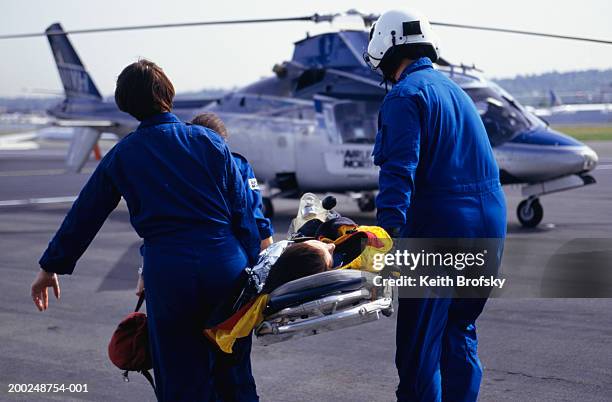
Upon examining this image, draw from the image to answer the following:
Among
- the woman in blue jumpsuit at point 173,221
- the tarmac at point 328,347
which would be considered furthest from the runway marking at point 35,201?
the woman in blue jumpsuit at point 173,221

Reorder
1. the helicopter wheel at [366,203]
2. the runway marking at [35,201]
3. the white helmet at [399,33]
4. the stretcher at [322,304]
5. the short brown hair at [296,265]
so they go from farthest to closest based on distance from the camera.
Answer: the runway marking at [35,201] < the helicopter wheel at [366,203] < the white helmet at [399,33] < the short brown hair at [296,265] < the stretcher at [322,304]

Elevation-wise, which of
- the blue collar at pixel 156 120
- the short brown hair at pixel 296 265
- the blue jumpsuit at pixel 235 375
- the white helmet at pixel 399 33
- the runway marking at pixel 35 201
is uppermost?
the white helmet at pixel 399 33

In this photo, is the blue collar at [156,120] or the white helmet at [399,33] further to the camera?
the white helmet at [399,33]

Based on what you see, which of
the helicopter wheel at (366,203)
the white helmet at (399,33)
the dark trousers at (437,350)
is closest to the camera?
the dark trousers at (437,350)

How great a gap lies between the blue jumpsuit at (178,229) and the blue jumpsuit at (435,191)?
2.12 ft

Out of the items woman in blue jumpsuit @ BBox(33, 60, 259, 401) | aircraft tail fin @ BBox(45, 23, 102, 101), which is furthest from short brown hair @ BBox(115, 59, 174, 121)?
aircraft tail fin @ BBox(45, 23, 102, 101)

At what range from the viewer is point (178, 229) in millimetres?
3539

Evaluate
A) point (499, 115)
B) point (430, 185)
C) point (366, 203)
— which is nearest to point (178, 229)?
point (430, 185)

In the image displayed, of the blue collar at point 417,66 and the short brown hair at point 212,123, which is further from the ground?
the blue collar at point 417,66

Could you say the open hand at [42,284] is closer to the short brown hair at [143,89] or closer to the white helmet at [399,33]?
the short brown hair at [143,89]

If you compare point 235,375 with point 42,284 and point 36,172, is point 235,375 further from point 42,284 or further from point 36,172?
point 36,172

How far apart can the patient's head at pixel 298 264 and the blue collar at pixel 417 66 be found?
2.98ft

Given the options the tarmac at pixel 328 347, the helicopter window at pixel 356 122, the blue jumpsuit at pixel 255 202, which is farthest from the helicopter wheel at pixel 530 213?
the blue jumpsuit at pixel 255 202

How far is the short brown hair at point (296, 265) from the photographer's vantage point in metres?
3.59
